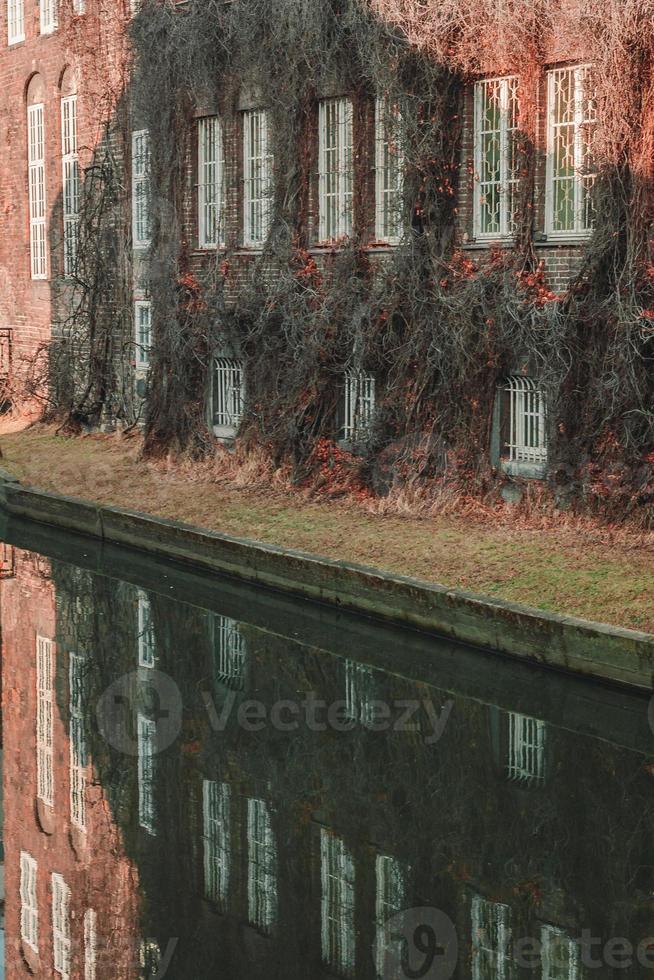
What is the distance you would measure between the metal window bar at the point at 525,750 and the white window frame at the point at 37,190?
1909cm

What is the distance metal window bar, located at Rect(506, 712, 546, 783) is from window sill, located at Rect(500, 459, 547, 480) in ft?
19.6

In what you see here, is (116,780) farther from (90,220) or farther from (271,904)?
(90,220)

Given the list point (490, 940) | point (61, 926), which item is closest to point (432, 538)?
point (61, 926)

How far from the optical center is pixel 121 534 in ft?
52.5

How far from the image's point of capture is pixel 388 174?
17250 millimetres

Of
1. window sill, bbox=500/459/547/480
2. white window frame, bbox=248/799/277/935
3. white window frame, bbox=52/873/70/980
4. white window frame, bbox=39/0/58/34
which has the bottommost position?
white window frame, bbox=52/873/70/980

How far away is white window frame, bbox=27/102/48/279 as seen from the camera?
2667 centimetres

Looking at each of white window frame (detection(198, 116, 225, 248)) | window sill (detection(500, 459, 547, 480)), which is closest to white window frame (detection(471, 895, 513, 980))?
window sill (detection(500, 459, 547, 480))

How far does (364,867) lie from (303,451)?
11.0 metres

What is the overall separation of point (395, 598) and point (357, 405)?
5.93 m

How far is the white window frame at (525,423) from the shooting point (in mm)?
15555

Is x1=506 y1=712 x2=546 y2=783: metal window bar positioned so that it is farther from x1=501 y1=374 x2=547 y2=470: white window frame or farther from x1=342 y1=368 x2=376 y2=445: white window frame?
x1=342 y1=368 x2=376 y2=445: white window frame

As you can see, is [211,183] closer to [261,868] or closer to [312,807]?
[312,807]

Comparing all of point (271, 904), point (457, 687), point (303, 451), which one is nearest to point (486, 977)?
point (271, 904)
